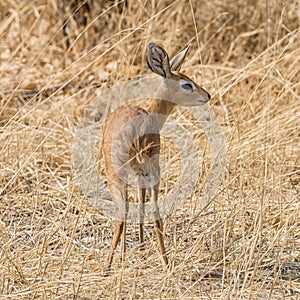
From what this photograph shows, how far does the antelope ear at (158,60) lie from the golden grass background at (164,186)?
33cm

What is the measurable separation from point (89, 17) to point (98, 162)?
2692mm

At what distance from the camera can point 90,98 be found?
535 cm

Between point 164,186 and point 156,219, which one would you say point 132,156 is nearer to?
point 156,219

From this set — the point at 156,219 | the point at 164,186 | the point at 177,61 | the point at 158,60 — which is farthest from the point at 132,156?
the point at 164,186

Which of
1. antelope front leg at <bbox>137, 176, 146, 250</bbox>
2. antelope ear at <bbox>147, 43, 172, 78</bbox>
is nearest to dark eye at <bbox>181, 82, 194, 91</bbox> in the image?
antelope ear at <bbox>147, 43, 172, 78</bbox>

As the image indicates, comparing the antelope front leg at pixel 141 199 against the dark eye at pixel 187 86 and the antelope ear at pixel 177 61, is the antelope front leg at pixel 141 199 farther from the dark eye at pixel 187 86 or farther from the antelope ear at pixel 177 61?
the antelope ear at pixel 177 61

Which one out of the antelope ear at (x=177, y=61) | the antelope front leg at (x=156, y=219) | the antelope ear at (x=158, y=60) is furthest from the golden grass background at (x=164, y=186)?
the antelope ear at (x=158, y=60)

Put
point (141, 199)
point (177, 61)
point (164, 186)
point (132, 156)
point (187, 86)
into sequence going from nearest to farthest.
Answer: point (132, 156)
point (141, 199)
point (187, 86)
point (177, 61)
point (164, 186)

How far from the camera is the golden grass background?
2774 mm

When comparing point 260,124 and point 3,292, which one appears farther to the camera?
point 260,124

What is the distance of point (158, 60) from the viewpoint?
310 cm

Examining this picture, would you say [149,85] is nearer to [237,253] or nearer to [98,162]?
[98,162]

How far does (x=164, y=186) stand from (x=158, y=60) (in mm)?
1094

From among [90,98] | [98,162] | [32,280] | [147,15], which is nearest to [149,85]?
[90,98]
